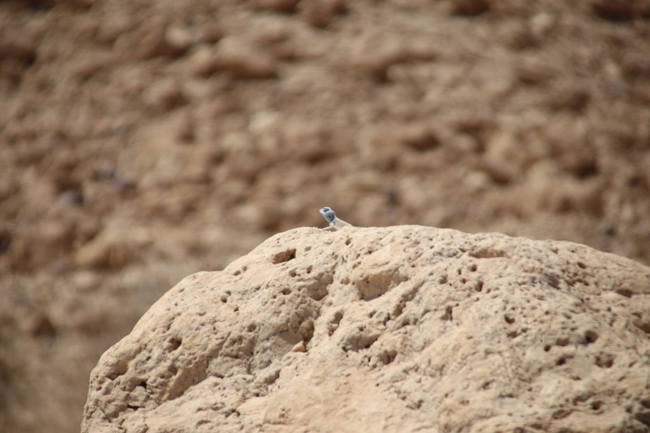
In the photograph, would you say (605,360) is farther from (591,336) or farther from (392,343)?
(392,343)

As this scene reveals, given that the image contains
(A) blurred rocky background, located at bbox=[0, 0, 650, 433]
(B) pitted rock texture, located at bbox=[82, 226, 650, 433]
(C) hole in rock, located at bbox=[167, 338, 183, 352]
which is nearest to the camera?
(B) pitted rock texture, located at bbox=[82, 226, 650, 433]

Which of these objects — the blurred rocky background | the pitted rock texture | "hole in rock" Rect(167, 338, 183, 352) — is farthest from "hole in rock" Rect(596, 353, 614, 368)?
the blurred rocky background

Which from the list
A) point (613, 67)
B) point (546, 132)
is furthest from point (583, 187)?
point (613, 67)

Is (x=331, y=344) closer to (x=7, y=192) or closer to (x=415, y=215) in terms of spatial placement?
(x=415, y=215)

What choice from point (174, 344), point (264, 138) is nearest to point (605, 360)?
point (174, 344)

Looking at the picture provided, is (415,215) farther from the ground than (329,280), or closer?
closer

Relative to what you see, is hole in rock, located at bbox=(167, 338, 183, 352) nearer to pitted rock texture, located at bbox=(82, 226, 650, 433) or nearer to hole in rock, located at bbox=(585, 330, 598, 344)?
pitted rock texture, located at bbox=(82, 226, 650, 433)
